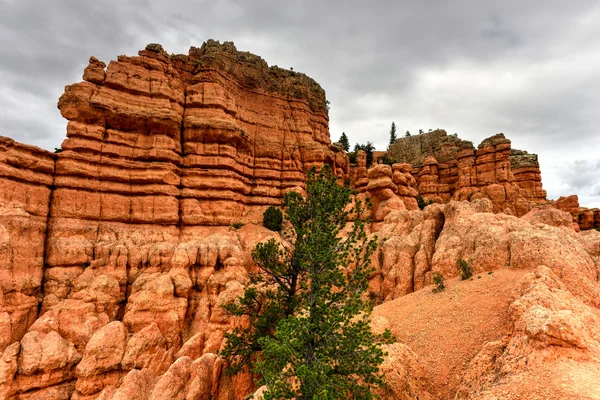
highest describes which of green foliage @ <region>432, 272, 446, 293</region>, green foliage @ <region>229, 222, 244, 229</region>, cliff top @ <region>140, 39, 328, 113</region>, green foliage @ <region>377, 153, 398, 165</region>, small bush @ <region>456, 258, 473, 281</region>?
cliff top @ <region>140, 39, 328, 113</region>

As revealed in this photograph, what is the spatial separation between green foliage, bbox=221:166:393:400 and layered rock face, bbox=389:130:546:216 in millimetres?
41178

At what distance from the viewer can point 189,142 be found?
33281 millimetres

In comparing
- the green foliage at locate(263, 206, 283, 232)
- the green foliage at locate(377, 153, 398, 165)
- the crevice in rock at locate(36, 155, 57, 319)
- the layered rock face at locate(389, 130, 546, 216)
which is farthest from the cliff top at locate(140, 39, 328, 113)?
the green foliage at locate(377, 153, 398, 165)

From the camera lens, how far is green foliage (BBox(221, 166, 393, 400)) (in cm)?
907

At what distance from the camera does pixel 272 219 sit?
109 ft

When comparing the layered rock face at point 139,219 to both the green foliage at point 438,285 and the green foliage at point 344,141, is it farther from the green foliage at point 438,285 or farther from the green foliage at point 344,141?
the green foliage at point 344,141

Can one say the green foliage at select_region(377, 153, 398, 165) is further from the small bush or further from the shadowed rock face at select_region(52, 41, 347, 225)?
the small bush

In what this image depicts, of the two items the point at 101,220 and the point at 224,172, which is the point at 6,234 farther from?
the point at 224,172

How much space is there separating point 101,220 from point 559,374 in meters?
32.7

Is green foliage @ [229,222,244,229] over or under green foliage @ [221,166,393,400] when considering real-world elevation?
over

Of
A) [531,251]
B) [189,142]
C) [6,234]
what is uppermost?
[189,142]

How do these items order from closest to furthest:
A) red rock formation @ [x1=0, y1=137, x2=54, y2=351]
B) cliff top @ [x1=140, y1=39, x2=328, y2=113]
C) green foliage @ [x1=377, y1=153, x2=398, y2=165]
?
red rock formation @ [x1=0, y1=137, x2=54, y2=351]
cliff top @ [x1=140, y1=39, x2=328, y2=113]
green foliage @ [x1=377, y1=153, x2=398, y2=165]

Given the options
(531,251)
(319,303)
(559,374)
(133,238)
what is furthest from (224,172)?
(559,374)

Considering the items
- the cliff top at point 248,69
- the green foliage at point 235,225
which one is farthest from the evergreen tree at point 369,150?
the green foliage at point 235,225
